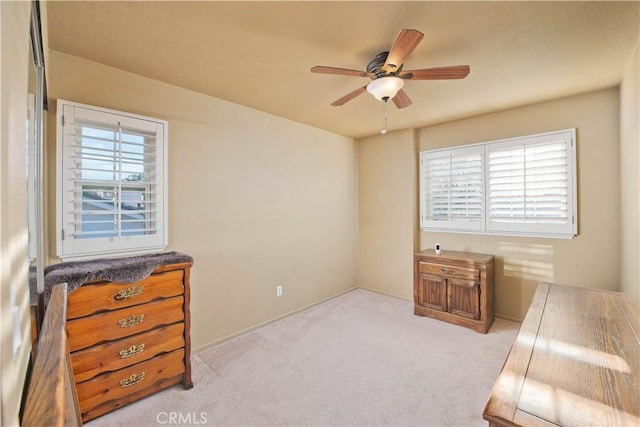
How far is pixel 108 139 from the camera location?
2182 millimetres

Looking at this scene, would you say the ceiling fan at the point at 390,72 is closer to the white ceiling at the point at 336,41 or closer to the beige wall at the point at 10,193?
the white ceiling at the point at 336,41

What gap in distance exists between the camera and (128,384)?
195 centimetres

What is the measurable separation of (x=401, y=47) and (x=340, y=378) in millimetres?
2385

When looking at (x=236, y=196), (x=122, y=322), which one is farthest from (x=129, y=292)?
(x=236, y=196)

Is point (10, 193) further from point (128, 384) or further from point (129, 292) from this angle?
point (128, 384)

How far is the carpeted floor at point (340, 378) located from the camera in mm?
1905

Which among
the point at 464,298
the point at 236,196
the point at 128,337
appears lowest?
the point at 464,298

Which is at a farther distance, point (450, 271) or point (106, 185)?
point (450, 271)

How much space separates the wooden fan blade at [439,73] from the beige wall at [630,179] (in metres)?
1.26

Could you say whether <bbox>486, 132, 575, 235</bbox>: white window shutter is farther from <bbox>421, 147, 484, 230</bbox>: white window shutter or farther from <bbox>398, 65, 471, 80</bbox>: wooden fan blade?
<bbox>398, 65, 471, 80</bbox>: wooden fan blade

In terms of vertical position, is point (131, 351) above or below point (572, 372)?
below

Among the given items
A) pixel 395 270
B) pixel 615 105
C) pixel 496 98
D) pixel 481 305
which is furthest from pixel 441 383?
pixel 615 105

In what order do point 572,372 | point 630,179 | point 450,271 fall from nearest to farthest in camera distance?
point 572,372
point 630,179
point 450,271

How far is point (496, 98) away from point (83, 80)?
366 centimetres
